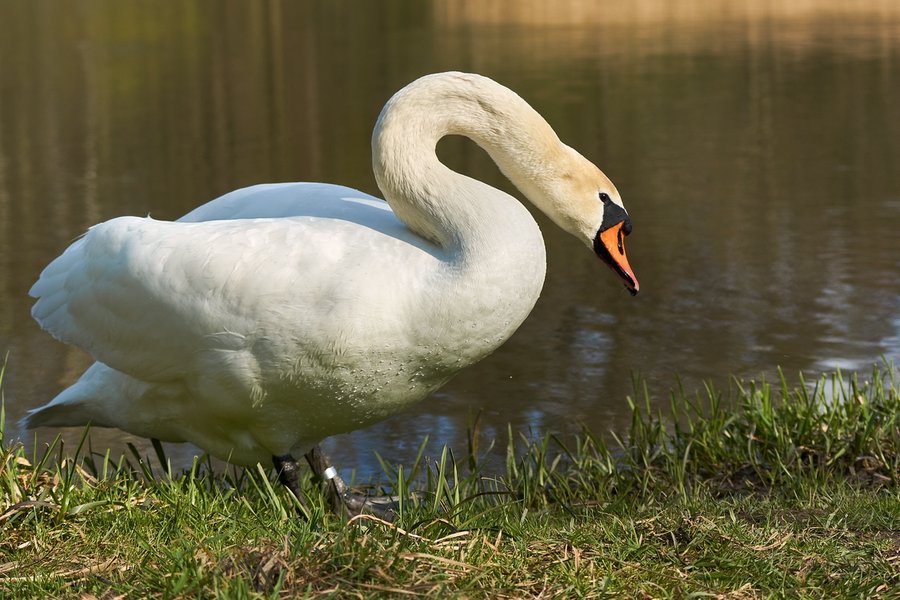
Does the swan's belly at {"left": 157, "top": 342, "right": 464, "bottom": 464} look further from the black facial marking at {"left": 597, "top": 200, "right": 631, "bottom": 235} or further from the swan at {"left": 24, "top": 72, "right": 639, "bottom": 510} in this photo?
the black facial marking at {"left": 597, "top": 200, "right": 631, "bottom": 235}

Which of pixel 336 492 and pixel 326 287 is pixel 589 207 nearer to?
pixel 326 287

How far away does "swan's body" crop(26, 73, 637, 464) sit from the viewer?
4043 mm

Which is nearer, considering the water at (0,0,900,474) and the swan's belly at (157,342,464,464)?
the swan's belly at (157,342,464,464)

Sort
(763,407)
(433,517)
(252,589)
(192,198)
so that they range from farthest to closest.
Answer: (192,198), (763,407), (433,517), (252,589)

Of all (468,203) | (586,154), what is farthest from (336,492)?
(586,154)

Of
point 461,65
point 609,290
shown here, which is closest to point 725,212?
point 609,290

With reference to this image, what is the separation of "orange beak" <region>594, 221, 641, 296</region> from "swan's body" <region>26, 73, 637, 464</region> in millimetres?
11

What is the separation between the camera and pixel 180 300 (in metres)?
4.16

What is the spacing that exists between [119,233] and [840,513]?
2.50 meters

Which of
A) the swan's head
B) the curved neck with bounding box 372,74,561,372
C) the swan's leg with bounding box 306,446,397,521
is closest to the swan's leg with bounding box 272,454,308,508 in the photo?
the swan's leg with bounding box 306,446,397,521

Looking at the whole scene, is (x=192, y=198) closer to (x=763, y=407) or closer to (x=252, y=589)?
(x=763, y=407)

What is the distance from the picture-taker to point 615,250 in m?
4.56

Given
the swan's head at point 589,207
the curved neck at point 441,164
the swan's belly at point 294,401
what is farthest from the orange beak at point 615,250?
the swan's belly at point 294,401

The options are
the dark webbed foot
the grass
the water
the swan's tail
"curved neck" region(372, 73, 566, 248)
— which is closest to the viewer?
the grass
